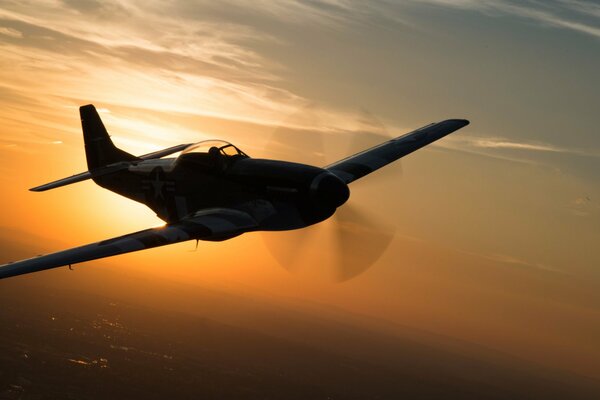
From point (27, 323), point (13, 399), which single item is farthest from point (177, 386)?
point (27, 323)

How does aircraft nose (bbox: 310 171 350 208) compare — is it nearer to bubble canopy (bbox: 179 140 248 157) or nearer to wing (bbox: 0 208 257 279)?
wing (bbox: 0 208 257 279)

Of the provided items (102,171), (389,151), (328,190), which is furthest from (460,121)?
(102,171)

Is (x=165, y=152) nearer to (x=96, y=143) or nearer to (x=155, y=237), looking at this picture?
(x=96, y=143)

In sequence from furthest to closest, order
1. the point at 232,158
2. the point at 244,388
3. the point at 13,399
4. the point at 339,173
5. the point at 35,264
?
1. the point at 244,388
2. the point at 13,399
3. the point at 339,173
4. the point at 232,158
5. the point at 35,264

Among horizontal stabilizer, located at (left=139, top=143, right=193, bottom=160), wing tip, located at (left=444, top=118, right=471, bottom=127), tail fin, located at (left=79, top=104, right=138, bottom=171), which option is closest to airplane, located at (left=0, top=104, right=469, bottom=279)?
horizontal stabilizer, located at (left=139, top=143, right=193, bottom=160)

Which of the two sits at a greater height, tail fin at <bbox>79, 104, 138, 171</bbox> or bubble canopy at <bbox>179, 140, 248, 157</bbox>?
bubble canopy at <bbox>179, 140, 248, 157</bbox>

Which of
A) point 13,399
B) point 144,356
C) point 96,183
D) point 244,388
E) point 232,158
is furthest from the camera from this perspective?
point 144,356

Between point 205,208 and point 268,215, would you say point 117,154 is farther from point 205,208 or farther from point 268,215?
point 268,215
